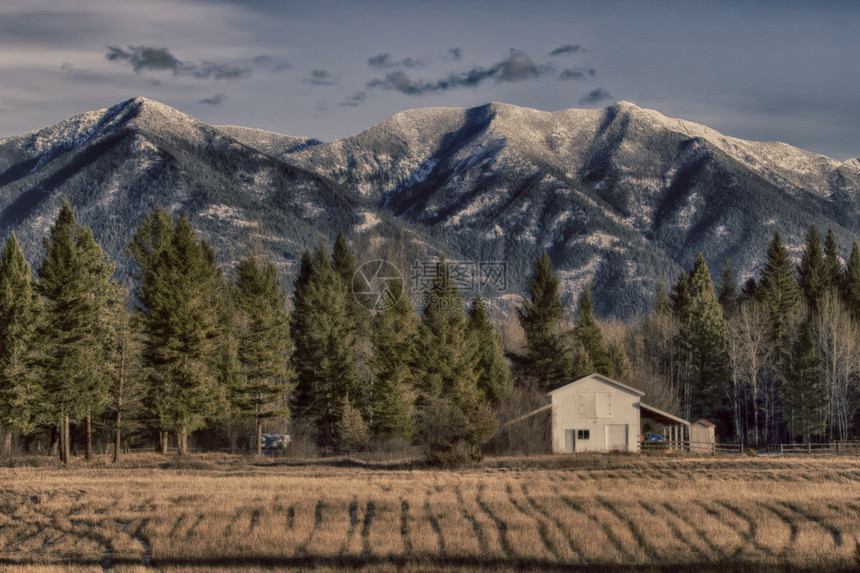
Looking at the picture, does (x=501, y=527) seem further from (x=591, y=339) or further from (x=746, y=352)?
(x=746, y=352)

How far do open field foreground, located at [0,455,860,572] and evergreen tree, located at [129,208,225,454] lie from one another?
8164 millimetres

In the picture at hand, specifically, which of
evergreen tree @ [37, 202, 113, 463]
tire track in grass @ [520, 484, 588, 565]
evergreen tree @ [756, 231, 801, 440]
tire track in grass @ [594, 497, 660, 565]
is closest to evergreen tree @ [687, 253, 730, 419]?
evergreen tree @ [756, 231, 801, 440]

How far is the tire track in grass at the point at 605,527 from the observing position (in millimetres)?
22344

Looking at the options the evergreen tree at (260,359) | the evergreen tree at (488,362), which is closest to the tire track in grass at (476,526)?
the evergreen tree at (260,359)

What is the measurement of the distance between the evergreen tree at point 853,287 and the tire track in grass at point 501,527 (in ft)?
202

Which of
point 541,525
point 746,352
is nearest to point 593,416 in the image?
point 746,352

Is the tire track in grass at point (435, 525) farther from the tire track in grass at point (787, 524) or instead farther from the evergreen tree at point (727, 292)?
the evergreen tree at point (727, 292)

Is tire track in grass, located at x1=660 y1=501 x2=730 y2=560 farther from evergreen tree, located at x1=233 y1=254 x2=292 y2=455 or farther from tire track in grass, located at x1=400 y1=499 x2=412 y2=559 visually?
evergreen tree, located at x1=233 y1=254 x2=292 y2=455

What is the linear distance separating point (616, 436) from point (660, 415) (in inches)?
180

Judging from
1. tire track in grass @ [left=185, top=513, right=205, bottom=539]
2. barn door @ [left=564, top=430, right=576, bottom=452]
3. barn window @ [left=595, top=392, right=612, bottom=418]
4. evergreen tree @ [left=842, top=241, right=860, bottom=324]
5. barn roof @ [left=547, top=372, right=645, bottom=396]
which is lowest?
barn door @ [left=564, top=430, right=576, bottom=452]

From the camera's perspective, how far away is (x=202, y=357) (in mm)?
49469

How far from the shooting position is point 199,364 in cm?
4916

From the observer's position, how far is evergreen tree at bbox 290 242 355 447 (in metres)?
61.8

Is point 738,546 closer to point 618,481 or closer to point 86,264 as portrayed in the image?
point 618,481
